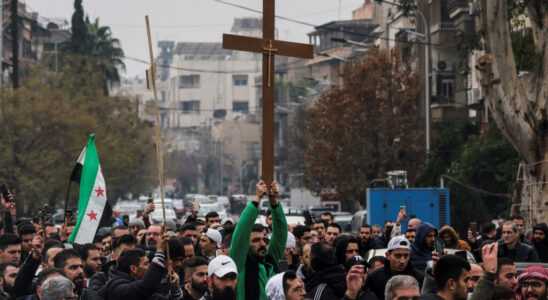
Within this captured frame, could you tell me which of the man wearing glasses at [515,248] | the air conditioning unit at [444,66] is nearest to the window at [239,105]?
the air conditioning unit at [444,66]

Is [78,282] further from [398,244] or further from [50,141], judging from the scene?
[50,141]

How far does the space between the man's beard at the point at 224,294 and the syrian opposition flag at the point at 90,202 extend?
6688 millimetres

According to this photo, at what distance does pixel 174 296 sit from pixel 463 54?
55.0 ft

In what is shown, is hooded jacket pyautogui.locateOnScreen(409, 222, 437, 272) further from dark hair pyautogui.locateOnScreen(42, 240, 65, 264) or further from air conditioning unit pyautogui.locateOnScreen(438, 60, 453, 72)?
air conditioning unit pyautogui.locateOnScreen(438, 60, 453, 72)

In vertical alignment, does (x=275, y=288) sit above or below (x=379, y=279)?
above

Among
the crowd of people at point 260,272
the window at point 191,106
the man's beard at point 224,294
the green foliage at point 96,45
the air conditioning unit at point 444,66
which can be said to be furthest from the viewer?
the window at point 191,106

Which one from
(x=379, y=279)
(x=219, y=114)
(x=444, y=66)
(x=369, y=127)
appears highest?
(x=219, y=114)

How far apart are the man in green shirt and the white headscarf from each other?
459mm

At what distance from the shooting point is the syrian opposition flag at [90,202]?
14.2 meters

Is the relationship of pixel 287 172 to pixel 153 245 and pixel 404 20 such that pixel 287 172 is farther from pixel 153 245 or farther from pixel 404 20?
pixel 153 245

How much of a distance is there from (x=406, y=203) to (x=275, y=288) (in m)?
21.1

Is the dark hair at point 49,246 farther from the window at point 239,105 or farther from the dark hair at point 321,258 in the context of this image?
the window at point 239,105

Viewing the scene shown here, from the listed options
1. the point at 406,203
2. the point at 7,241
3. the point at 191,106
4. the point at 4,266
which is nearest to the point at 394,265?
the point at 4,266

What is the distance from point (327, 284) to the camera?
8375 millimetres
